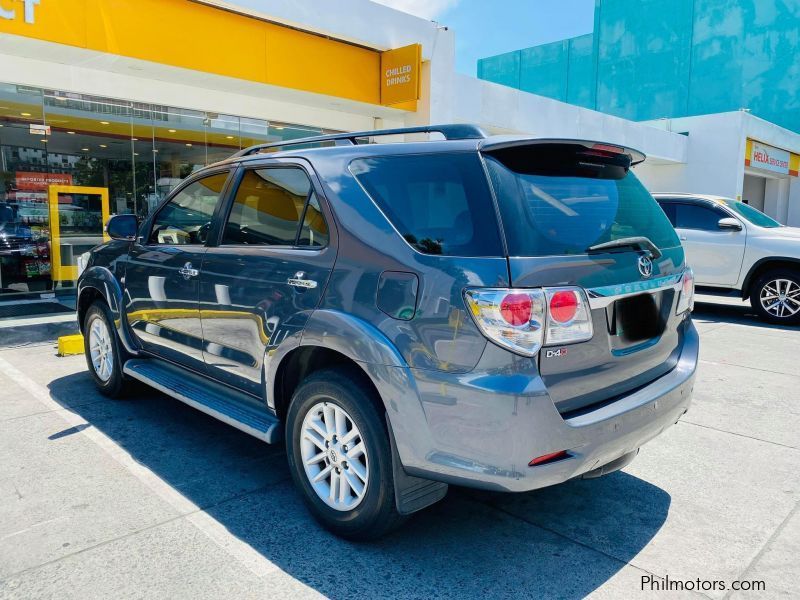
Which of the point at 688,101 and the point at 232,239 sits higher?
→ the point at 688,101

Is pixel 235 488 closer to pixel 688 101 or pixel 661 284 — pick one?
pixel 661 284

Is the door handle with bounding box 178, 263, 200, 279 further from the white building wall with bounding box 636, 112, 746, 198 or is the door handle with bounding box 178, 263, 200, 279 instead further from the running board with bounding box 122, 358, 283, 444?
the white building wall with bounding box 636, 112, 746, 198

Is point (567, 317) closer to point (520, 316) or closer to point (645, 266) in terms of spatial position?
Answer: point (520, 316)

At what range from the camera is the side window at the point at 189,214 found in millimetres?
4039

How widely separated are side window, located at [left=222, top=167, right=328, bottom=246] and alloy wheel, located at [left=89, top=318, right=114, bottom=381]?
1.86m

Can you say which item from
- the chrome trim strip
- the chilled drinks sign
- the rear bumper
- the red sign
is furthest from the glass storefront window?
the chrome trim strip

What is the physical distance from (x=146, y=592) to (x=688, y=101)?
35771 millimetres

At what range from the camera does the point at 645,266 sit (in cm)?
295

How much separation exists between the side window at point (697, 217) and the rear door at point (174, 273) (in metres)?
8.23

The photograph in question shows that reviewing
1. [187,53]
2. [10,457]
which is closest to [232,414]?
[10,457]

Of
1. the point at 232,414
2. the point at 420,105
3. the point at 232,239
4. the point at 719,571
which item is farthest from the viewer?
the point at 420,105

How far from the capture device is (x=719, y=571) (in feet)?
9.09

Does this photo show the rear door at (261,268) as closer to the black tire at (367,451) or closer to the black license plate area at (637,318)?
the black tire at (367,451)

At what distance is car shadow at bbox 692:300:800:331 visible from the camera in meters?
9.08
